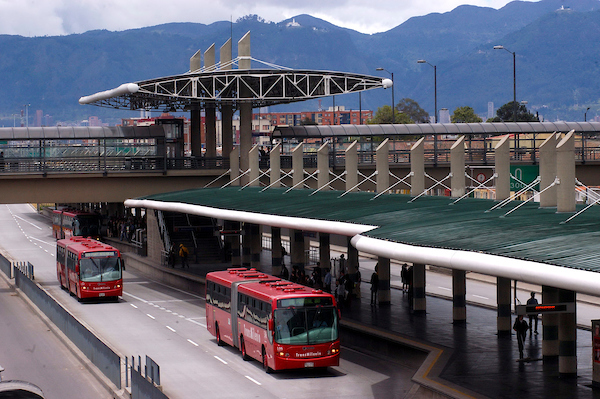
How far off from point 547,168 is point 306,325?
8662 millimetres

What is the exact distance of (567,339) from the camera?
23.0 m

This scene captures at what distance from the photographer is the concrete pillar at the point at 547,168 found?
2669 cm

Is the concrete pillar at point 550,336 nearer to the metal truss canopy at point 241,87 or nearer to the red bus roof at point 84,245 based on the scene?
the red bus roof at point 84,245

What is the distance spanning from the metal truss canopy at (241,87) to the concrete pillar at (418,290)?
67.9 feet

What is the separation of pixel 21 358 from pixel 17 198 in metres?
22.2

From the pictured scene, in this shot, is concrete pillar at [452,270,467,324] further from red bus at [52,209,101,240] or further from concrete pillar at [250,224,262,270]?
red bus at [52,209,101,240]

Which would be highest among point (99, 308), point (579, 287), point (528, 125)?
point (528, 125)

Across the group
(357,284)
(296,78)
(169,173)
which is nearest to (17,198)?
(169,173)

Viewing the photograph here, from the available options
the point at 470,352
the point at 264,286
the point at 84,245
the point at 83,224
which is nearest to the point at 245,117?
the point at 84,245

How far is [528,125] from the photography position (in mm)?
63500

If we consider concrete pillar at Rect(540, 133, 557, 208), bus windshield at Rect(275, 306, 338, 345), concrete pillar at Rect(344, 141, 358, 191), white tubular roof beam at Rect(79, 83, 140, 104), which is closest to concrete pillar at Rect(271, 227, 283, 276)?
concrete pillar at Rect(344, 141, 358, 191)

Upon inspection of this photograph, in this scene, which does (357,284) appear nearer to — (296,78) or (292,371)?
(292,371)

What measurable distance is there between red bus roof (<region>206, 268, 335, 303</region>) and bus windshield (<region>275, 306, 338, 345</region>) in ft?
1.58

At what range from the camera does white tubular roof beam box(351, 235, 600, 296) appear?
623 inches
